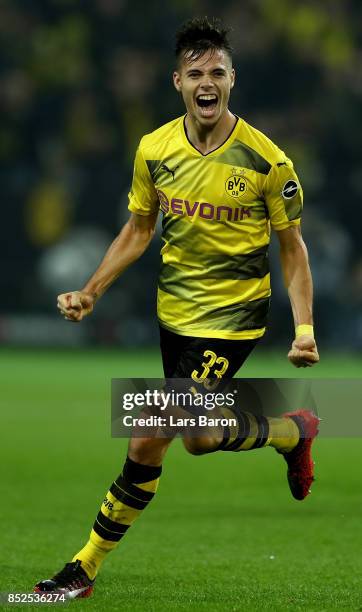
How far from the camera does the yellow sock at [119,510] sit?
6.52m

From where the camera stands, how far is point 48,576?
7.04 meters

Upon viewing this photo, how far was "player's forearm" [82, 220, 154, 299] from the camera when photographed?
674 cm

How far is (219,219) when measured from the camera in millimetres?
6539

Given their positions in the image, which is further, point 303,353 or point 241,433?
point 241,433

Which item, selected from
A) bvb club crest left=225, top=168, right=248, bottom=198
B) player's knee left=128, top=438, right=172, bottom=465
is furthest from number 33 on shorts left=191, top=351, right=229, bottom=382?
bvb club crest left=225, top=168, right=248, bottom=198

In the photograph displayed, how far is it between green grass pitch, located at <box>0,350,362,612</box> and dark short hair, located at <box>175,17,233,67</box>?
98.0 inches

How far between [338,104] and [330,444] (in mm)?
24832

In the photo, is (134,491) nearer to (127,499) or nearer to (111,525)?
(127,499)

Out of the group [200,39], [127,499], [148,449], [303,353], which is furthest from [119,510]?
[200,39]

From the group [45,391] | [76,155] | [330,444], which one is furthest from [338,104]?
[330,444]

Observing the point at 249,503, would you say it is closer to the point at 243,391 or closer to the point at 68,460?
the point at 68,460

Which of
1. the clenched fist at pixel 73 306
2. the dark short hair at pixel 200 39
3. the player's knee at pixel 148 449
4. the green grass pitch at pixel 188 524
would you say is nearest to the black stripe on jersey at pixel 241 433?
the player's knee at pixel 148 449

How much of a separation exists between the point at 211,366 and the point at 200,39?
150 cm

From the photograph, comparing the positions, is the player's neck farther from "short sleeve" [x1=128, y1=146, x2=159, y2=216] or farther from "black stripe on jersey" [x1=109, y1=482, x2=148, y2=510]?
"black stripe on jersey" [x1=109, y1=482, x2=148, y2=510]
